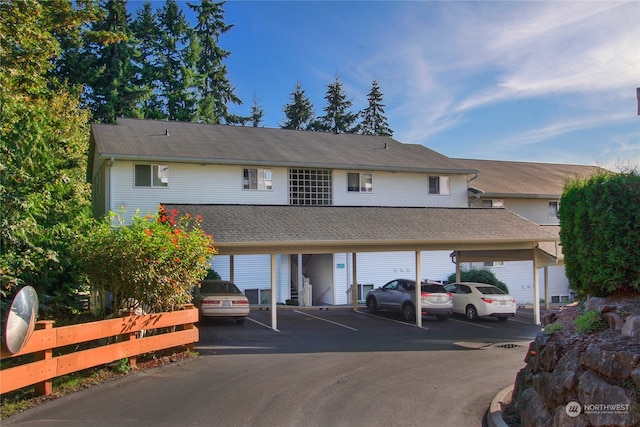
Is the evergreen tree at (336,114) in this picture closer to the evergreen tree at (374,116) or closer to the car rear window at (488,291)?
the evergreen tree at (374,116)

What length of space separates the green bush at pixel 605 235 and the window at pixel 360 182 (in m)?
16.1

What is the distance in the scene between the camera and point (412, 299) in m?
20.5

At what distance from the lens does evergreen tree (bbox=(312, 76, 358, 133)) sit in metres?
53.7

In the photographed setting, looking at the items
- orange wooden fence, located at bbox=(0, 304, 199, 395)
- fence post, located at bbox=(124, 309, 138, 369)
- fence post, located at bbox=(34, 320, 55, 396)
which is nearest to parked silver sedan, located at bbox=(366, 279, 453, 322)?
orange wooden fence, located at bbox=(0, 304, 199, 395)

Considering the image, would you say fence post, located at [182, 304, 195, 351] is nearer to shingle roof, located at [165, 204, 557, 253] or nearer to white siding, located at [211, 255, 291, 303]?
shingle roof, located at [165, 204, 557, 253]

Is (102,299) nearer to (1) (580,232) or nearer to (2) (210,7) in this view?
(1) (580,232)

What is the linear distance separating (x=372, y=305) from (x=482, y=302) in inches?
185

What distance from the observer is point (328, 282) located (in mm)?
28047

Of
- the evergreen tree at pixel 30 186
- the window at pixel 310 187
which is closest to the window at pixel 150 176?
the window at pixel 310 187

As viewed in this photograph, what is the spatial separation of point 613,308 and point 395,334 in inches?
384

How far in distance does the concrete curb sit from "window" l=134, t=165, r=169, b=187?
15.7 metres

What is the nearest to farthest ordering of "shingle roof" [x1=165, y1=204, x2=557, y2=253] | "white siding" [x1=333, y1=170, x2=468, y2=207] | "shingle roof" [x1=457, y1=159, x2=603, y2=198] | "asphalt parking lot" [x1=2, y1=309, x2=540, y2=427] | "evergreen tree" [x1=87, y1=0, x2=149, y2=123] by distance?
"asphalt parking lot" [x1=2, y1=309, x2=540, y2=427] < "shingle roof" [x1=165, y1=204, x2=557, y2=253] < "white siding" [x1=333, y1=170, x2=468, y2=207] < "shingle roof" [x1=457, y1=159, x2=603, y2=198] < "evergreen tree" [x1=87, y1=0, x2=149, y2=123]

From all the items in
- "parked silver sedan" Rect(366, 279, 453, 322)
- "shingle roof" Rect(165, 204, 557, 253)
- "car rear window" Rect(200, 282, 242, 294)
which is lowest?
"parked silver sedan" Rect(366, 279, 453, 322)

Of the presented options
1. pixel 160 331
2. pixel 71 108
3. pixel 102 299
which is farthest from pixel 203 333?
pixel 71 108
